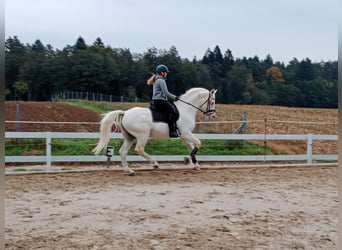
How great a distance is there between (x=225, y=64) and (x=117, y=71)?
2825 centimetres

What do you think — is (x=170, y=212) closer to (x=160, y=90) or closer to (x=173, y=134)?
(x=173, y=134)

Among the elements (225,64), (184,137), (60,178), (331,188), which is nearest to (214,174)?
(184,137)

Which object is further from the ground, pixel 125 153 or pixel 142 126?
pixel 142 126

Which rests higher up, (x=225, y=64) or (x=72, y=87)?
(x=225, y=64)

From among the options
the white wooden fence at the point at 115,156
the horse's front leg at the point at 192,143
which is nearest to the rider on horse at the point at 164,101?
the horse's front leg at the point at 192,143

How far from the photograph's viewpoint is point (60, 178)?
6.64 metres

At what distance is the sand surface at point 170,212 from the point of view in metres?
3.20

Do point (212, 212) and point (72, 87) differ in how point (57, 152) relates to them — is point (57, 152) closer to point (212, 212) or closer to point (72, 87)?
point (212, 212)

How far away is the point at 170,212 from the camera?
4.17 m

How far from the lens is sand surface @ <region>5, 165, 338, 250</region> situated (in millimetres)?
3201

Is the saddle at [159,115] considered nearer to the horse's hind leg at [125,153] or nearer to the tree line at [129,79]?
the horse's hind leg at [125,153]

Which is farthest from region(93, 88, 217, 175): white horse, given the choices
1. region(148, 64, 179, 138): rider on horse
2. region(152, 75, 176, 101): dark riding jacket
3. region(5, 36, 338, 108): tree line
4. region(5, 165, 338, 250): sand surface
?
region(5, 36, 338, 108): tree line

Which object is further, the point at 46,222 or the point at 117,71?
the point at 117,71

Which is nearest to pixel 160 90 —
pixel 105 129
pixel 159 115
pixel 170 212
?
pixel 159 115
